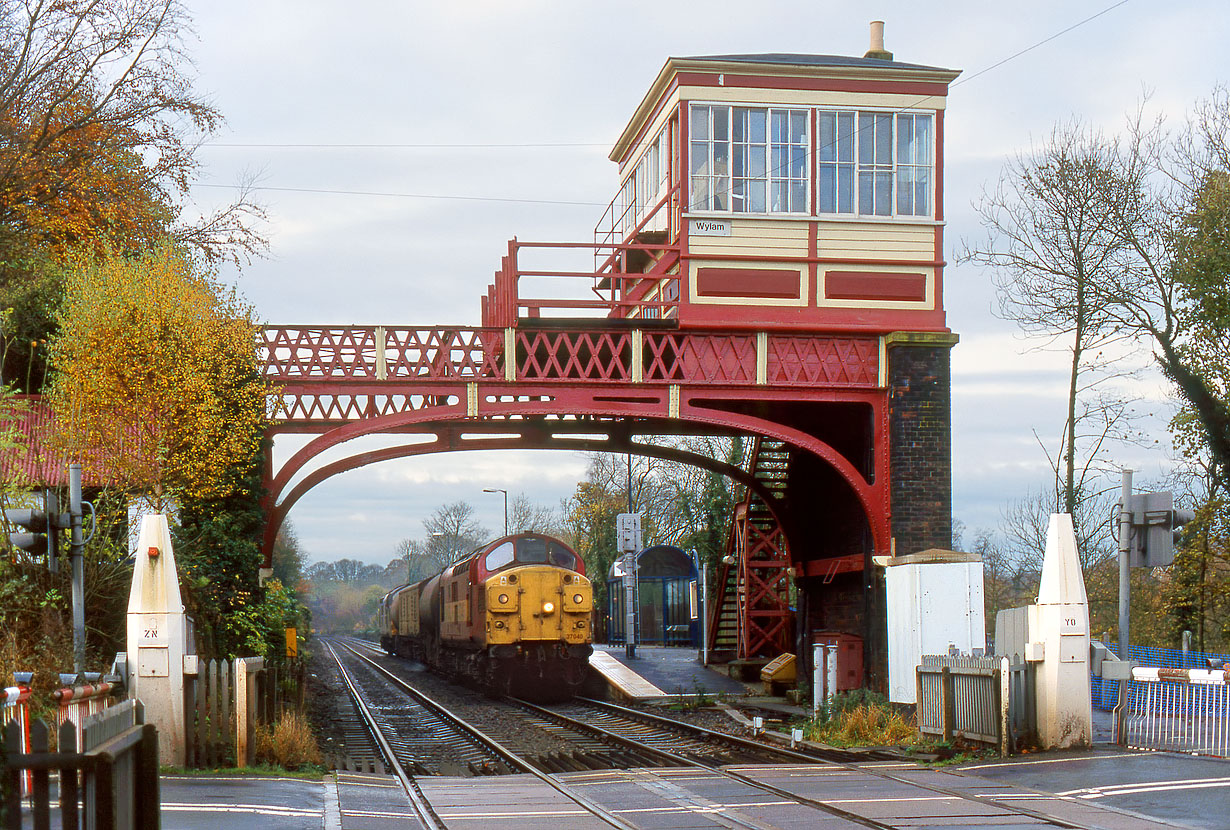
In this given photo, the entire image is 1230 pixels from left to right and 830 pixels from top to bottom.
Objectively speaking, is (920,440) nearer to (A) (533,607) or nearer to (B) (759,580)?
(B) (759,580)

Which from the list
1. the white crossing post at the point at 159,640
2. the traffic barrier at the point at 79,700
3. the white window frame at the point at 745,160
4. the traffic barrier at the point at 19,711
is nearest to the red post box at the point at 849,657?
the white window frame at the point at 745,160

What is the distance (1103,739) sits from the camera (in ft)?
49.8

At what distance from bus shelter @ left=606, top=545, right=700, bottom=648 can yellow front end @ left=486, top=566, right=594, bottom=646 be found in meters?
13.5

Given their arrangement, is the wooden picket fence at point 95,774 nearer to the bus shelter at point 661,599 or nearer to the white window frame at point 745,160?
the white window frame at point 745,160

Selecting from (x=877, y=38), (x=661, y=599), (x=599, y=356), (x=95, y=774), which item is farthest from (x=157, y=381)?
(x=661, y=599)

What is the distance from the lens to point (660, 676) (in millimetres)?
30312

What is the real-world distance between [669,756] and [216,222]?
24.5 meters

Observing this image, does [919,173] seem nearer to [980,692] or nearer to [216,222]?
[980,692]

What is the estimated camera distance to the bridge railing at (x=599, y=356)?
22500 millimetres

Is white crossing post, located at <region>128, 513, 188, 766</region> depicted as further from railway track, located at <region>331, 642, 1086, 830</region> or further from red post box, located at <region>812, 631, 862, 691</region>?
red post box, located at <region>812, 631, 862, 691</region>

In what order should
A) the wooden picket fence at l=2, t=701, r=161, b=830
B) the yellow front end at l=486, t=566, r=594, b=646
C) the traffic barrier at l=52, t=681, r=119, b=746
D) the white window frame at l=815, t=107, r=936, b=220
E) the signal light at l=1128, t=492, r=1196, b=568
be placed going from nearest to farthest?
1. the wooden picket fence at l=2, t=701, r=161, b=830
2. the traffic barrier at l=52, t=681, r=119, b=746
3. the signal light at l=1128, t=492, r=1196, b=568
4. the white window frame at l=815, t=107, r=936, b=220
5. the yellow front end at l=486, t=566, r=594, b=646

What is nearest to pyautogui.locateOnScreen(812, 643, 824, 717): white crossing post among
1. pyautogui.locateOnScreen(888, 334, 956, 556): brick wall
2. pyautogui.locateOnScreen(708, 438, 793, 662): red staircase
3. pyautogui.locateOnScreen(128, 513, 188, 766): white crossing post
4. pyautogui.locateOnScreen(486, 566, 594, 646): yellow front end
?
pyautogui.locateOnScreen(888, 334, 956, 556): brick wall

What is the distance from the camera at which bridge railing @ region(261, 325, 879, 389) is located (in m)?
22.5

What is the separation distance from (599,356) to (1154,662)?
10471 millimetres
